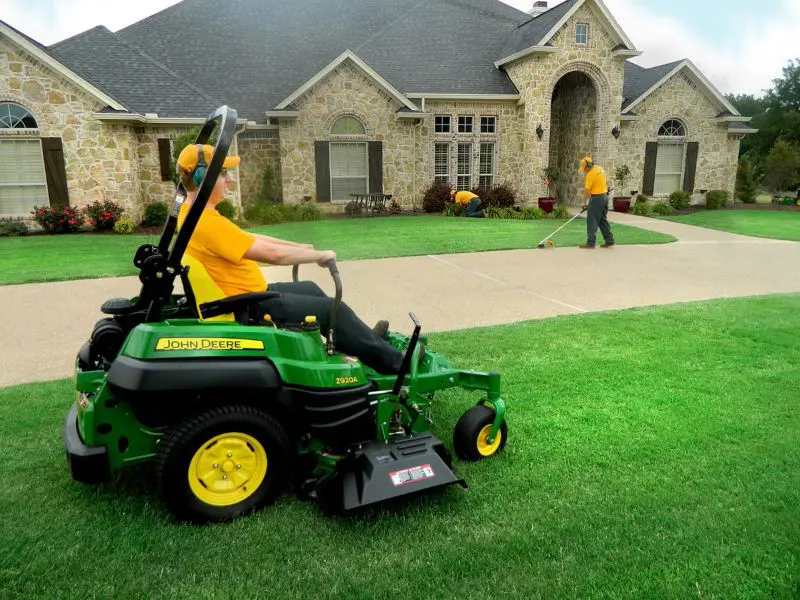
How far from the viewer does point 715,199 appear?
22672 millimetres

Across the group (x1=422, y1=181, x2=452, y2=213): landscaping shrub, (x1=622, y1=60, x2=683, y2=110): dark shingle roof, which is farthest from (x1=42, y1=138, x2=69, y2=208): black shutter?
(x1=622, y1=60, x2=683, y2=110): dark shingle roof

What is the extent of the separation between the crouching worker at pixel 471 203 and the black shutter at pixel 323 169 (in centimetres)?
407

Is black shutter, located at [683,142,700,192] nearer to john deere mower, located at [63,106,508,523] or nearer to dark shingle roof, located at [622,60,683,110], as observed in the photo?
dark shingle roof, located at [622,60,683,110]

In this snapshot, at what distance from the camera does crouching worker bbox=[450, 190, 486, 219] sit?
1872 cm

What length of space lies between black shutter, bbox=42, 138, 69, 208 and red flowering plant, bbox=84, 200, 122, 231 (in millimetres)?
687

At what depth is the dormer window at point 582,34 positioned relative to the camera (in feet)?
65.5

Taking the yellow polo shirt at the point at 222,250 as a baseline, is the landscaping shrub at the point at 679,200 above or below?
below

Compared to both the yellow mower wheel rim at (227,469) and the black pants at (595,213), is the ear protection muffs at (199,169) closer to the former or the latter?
the yellow mower wheel rim at (227,469)

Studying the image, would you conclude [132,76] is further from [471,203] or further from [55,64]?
[471,203]

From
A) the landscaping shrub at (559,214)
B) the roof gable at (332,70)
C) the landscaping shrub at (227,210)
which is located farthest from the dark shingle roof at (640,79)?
the landscaping shrub at (227,210)

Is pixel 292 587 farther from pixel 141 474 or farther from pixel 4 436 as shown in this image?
pixel 4 436

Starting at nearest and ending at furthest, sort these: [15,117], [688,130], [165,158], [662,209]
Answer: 1. [15,117]
2. [165,158]
3. [662,209]
4. [688,130]

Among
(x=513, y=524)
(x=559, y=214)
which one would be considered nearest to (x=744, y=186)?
(x=559, y=214)

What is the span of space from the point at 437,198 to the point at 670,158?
9.38m
